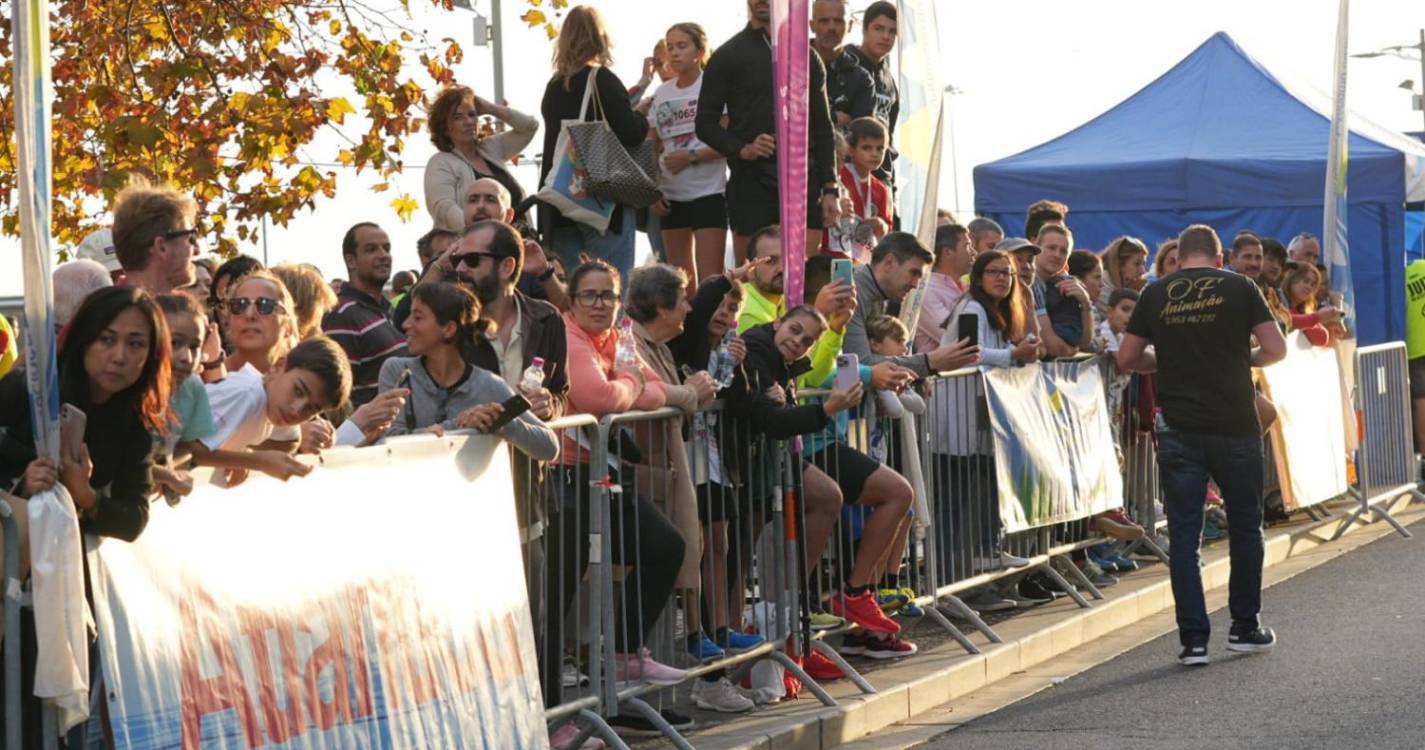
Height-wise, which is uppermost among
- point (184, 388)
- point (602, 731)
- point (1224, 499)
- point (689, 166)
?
point (689, 166)

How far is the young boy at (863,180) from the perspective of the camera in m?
12.1

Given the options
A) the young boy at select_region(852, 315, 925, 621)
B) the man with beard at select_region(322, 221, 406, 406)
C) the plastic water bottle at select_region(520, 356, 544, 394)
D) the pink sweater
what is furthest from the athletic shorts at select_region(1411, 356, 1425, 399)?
the plastic water bottle at select_region(520, 356, 544, 394)

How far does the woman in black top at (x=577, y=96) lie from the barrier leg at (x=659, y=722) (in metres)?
3.28

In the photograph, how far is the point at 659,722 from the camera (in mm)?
8016

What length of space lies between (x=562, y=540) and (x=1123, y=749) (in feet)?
7.25

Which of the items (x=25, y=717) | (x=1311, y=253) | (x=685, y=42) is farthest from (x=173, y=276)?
(x=1311, y=253)

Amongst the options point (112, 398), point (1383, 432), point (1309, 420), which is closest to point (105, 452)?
point (112, 398)

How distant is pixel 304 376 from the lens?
6.12 meters

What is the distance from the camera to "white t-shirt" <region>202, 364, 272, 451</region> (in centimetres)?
604

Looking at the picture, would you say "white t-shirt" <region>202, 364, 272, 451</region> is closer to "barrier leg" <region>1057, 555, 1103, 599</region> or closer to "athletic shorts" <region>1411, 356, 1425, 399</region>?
"barrier leg" <region>1057, 555, 1103, 599</region>

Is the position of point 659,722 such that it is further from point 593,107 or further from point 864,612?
point 593,107

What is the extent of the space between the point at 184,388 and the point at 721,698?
367 cm

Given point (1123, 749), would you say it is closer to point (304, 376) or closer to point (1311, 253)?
point (304, 376)

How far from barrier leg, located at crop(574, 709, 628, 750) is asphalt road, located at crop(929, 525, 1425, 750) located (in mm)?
1489
